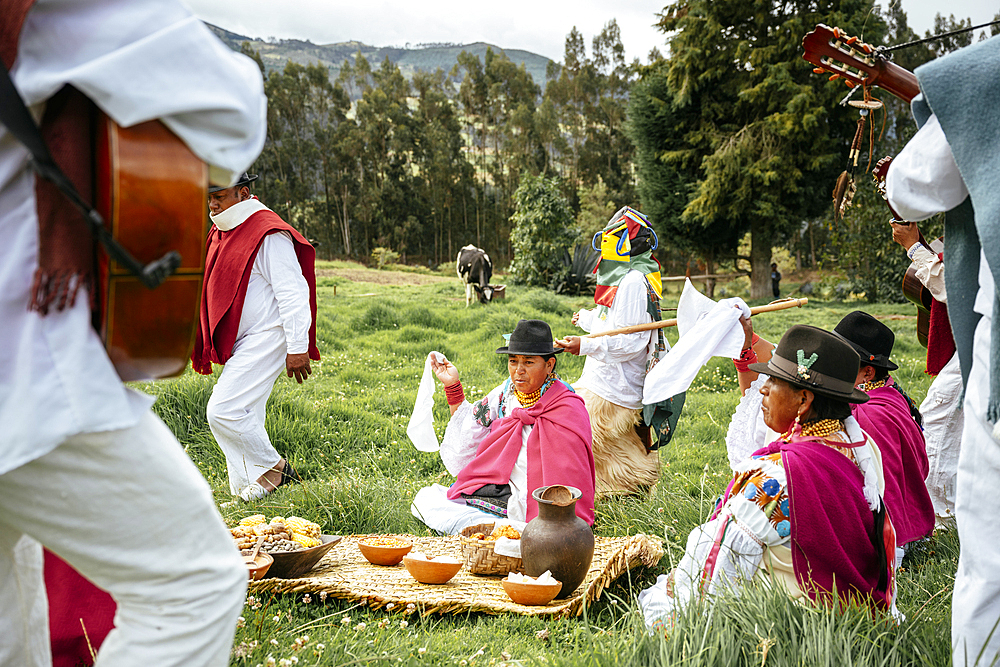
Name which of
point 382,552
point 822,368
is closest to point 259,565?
point 382,552

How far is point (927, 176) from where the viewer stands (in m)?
2.12

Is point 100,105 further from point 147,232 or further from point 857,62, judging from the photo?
point 857,62

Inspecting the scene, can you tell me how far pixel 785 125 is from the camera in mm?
23016

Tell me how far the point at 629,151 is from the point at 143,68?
52.4 metres

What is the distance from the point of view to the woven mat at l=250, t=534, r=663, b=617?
3.50m

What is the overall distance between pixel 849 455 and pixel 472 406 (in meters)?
2.84

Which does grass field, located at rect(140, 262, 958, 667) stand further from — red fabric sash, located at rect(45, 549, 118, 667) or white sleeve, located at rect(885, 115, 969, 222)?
white sleeve, located at rect(885, 115, 969, 222)

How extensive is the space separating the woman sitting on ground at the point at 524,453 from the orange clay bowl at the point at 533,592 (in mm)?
1021

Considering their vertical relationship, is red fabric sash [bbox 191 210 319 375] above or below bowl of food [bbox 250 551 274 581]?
above

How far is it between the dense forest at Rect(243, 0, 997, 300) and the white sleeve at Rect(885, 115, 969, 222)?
1.20 meters

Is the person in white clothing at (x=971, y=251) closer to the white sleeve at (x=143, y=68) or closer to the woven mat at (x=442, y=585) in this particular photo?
the woven mat at (x=442, y=585)

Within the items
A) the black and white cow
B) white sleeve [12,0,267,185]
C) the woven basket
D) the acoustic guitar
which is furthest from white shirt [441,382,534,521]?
the black and white cow

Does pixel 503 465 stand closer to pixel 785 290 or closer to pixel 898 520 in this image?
pixel 898 520

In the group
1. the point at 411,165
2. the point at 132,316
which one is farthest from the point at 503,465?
the point at 411,165
